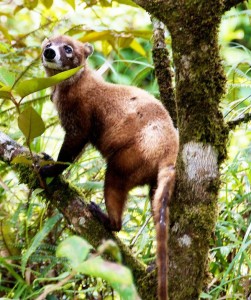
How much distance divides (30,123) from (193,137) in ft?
2.43

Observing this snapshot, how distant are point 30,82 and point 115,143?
3.77 feet

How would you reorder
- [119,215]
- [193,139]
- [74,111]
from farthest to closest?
[74,111] < [119,215] < [193,139]

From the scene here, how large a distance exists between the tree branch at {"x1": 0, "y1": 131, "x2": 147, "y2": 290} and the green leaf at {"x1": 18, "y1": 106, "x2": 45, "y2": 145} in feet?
1.39

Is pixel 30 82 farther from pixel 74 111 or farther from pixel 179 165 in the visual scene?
pixel 74 111

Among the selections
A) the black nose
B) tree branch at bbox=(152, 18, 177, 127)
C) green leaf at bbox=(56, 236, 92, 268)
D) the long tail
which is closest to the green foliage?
green leaf at bbox=(56, 236, 92, 268)

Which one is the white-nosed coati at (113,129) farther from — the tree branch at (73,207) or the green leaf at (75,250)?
the green leaf at (75,250)

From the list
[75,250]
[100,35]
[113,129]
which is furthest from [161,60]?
[75,250]

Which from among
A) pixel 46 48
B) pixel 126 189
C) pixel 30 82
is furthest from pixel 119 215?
pixel 46 48

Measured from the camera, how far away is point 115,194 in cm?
299

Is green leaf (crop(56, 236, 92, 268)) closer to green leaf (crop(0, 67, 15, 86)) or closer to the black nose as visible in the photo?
green leaf (crop(0, 67, 15, 86))

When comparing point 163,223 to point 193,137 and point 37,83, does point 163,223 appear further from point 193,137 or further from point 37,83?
point 37,83

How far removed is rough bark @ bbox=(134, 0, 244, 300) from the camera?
2.18 meters

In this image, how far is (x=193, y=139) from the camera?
226 centimetres

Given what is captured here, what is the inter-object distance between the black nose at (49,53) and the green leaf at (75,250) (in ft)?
7.92
